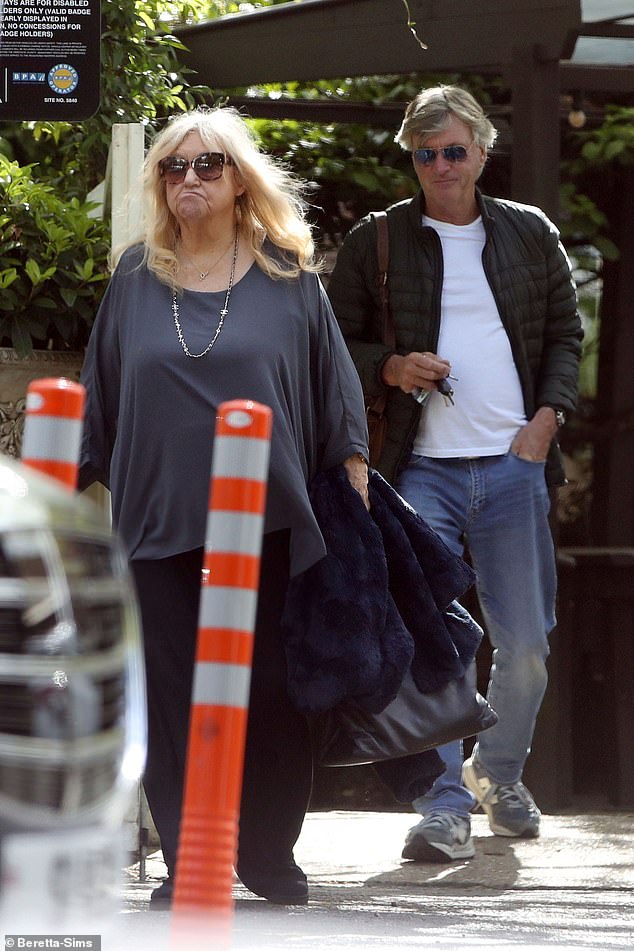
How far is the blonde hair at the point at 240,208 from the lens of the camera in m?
4.20

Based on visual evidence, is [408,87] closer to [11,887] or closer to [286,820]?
[286,820]

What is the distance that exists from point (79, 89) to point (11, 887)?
3120 mm

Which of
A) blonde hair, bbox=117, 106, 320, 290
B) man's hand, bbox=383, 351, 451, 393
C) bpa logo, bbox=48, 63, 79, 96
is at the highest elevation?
bpa logo, bbox=48, 63, 79, 96

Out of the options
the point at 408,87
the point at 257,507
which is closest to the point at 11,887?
the point at 257,507

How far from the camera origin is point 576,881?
478 cm

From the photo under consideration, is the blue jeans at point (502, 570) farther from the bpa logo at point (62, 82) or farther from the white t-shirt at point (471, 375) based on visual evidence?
the bpa logo at point (62, 82)

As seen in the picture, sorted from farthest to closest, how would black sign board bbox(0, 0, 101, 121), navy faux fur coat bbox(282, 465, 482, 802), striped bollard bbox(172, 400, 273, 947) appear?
1. black sign board bbox(0, 0, 101, 121)
2. navy faux fur coat bbox(282, 465, 482, 802)
3. striped bollard bbox(172, 400, 273, 947)

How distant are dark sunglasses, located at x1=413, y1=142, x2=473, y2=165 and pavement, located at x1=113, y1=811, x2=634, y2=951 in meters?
2.02

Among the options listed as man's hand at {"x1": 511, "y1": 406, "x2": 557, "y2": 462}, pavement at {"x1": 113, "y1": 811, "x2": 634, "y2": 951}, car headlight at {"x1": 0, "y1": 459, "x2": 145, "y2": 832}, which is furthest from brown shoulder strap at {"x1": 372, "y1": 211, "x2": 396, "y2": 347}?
car headlight at {"x1": 0, "y1": 459, "x2": 145, "y2": 832}

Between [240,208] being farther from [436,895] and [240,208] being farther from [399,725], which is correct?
[436,895]

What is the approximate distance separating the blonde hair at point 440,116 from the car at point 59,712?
3.27 metres

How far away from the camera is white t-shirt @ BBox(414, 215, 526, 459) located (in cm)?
510

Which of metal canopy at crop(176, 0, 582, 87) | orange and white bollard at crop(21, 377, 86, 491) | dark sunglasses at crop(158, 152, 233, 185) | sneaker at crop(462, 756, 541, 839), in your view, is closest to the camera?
orange and white bollard at crop(21, 377, 86, 491)

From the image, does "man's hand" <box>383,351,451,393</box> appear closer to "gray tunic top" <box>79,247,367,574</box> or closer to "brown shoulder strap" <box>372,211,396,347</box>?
"brown shoulder strap" <box>372,211,396,347</box>
